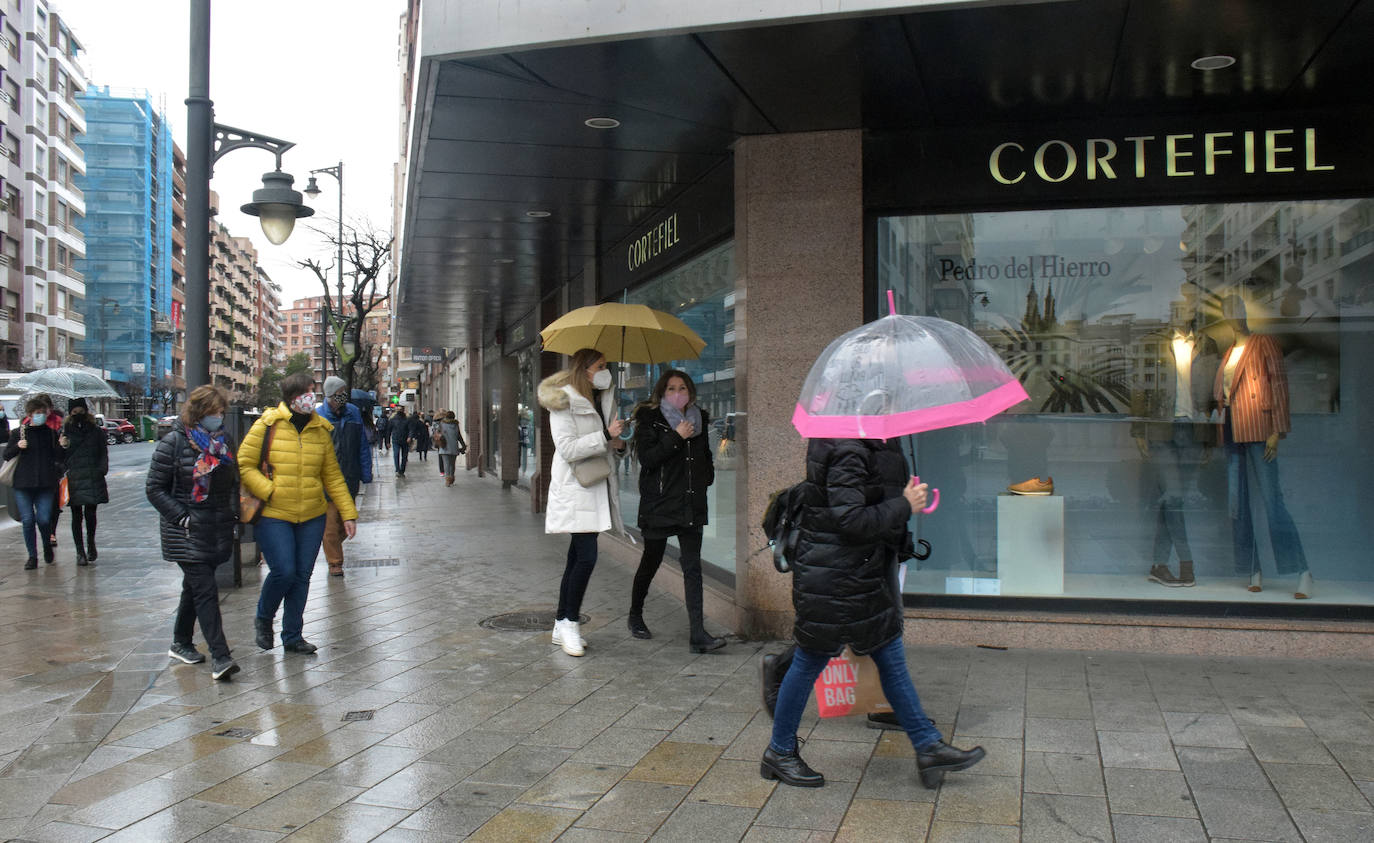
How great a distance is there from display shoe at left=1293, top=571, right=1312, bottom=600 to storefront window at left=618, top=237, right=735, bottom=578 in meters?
3.59

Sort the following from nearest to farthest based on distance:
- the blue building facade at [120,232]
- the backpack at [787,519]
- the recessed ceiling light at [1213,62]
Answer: the backpack at [787,519], the recessed ceiling light at [1213,62], the blue building facade at [120,232]

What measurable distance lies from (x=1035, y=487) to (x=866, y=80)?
3.06 m

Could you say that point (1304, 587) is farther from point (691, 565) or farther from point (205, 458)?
point (205, 458)

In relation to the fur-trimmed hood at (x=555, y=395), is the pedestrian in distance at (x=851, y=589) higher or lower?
lower

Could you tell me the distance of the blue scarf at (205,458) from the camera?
6152 mm

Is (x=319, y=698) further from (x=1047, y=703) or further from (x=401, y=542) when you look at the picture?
(x=401, y=542)

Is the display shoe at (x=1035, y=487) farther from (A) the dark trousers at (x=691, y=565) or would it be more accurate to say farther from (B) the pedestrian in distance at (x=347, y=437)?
(B) the pedestrian in distance at (x=347, y=437)

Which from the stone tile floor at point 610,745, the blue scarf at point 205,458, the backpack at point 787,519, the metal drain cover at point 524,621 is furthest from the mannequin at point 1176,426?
the blue scarf at point 205,458

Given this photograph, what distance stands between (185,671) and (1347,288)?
7533 millimetres

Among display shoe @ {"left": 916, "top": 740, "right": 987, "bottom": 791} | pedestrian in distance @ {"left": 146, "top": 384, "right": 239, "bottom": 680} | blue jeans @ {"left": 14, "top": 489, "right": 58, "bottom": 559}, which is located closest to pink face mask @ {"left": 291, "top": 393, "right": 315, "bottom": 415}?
pedestrian in distance @ {"left": 146, "top": 384, "right": 239, "bottom": 680}

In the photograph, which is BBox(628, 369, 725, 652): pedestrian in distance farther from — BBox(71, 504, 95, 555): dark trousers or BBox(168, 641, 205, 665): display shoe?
BBox(71, 504, 95, 555): dark trousers

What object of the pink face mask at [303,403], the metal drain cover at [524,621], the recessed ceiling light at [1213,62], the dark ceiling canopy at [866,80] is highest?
the dark ceiling canopy at [866,80]

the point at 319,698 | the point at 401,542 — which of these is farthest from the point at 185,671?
the point at 401,542

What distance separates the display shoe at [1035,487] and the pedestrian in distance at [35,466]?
9317 mm
